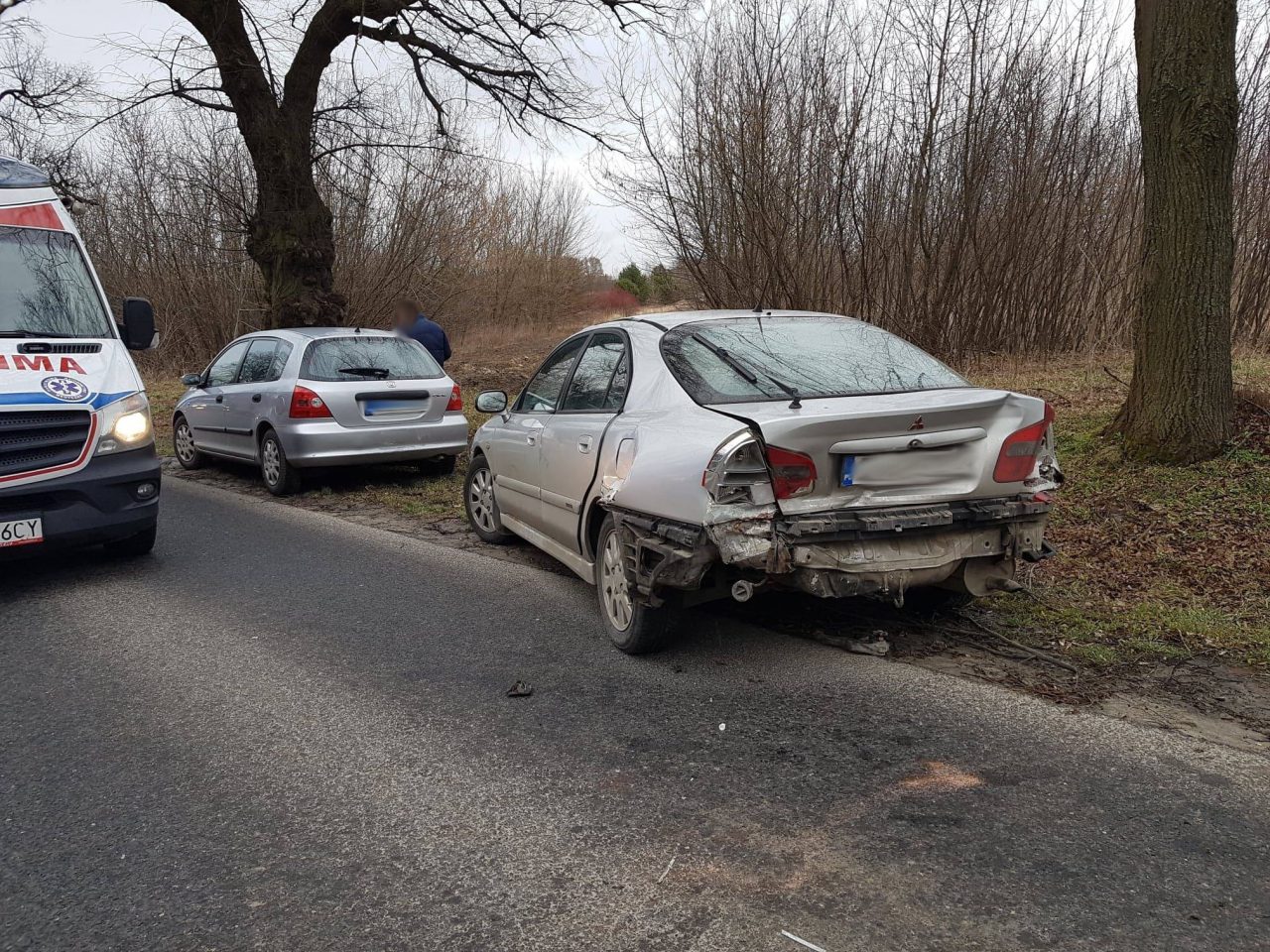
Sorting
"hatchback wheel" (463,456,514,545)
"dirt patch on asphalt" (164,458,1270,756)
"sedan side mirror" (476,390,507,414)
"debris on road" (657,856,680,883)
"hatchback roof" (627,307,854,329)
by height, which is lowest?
"debris on road" (657,856,680,883)

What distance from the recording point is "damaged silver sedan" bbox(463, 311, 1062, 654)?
13.0ft

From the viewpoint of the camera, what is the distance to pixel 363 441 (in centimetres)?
909

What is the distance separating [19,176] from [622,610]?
18.8 feet

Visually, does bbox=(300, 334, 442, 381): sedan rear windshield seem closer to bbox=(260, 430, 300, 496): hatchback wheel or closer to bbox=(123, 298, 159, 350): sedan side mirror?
bbox=(260, 430, 300, 496): hatchback wheel

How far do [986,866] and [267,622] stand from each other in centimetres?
399

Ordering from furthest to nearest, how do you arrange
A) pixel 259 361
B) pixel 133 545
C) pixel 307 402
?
pixel 259 361 → pixel 307 402 → pixel 133 545

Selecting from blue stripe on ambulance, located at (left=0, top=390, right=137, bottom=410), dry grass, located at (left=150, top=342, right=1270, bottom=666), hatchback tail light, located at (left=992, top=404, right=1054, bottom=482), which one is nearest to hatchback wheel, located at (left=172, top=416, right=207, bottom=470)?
dry grass, located at (left=150, top=342, right=1270, bottom=666)

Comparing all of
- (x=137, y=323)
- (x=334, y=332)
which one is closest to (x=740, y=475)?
(x=137, y=323)

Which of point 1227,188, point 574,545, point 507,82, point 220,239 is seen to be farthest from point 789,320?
point 220,239

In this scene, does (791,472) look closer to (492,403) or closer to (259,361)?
(492,403)

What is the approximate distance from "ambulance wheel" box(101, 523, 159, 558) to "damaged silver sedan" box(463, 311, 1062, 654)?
3.46m

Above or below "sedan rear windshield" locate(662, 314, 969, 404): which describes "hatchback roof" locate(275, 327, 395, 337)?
above

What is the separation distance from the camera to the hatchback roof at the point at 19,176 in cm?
682

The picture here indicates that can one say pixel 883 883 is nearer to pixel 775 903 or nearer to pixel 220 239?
pixel 775 903
